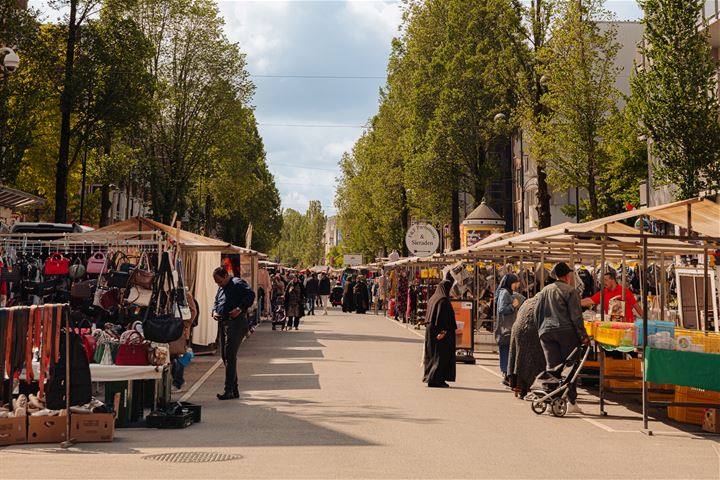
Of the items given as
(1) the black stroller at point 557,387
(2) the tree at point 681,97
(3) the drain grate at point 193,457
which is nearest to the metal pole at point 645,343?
(1) the black stroller at point 557,387

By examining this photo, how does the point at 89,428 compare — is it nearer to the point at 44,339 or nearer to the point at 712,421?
the point at 44,339

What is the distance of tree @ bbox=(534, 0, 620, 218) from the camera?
111 feet

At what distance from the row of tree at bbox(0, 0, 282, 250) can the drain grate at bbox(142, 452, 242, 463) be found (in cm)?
2182

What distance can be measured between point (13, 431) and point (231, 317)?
4969 mm

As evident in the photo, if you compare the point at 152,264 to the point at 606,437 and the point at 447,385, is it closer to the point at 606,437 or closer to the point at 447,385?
the point at 447,385

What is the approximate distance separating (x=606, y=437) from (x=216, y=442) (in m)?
4.41

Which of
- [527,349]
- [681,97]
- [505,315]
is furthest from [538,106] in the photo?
[527,349]

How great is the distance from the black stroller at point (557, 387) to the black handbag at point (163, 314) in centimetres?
483

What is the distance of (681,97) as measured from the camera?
29266 mm

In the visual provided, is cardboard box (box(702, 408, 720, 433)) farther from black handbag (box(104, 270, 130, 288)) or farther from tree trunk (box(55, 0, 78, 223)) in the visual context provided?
tree trunk (box(55, 0, 78, 223))

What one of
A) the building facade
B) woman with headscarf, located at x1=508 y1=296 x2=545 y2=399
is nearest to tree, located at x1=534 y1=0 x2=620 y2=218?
woman with headscarf, located at x1=508 y1=296 x2=545 y2=399

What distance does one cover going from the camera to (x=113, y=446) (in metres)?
10.7

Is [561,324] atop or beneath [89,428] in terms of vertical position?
atop

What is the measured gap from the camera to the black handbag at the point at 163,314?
41.7 ft
